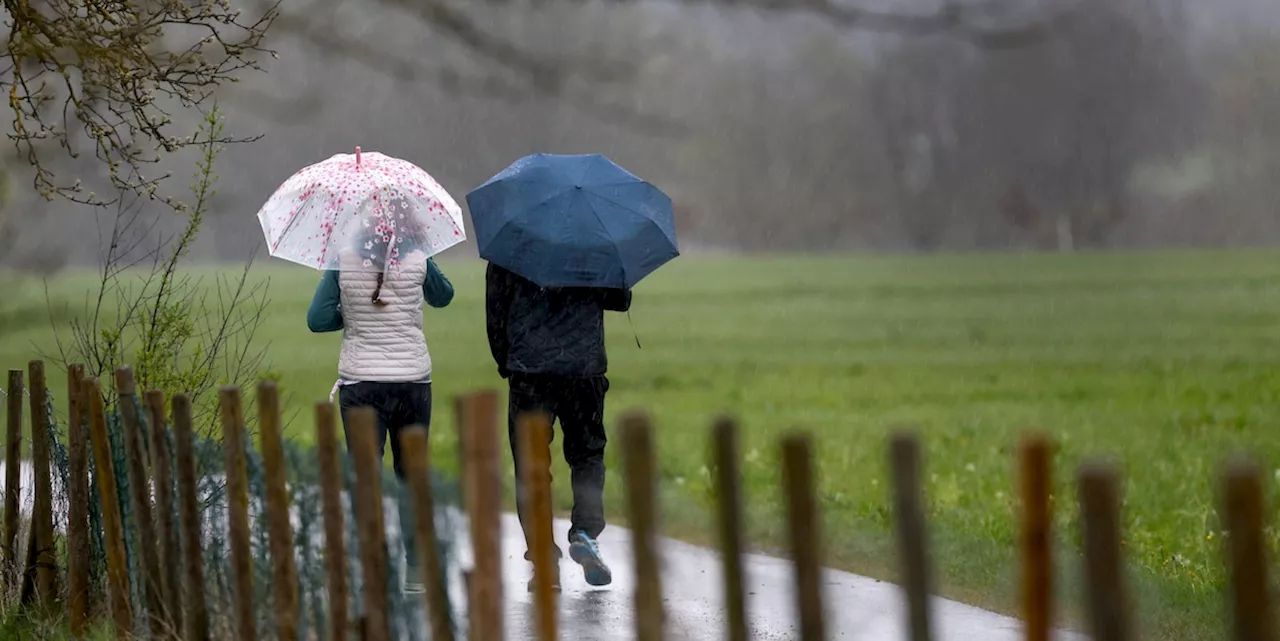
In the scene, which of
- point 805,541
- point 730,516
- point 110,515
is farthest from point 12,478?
point 805,541

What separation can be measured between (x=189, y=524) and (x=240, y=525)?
332mm

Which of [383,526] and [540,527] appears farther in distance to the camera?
[383,526]

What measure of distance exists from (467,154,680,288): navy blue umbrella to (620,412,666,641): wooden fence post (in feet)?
9.93

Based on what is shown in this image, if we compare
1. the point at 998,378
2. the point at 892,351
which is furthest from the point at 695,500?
the point at 892,351

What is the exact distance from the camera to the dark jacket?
6012 millimetres

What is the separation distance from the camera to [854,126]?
194ft

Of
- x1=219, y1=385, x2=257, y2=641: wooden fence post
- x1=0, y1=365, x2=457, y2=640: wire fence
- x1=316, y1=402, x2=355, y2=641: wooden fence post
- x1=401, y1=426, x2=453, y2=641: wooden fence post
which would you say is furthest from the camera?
x1=219, y1=385, x2=257, y2=641: wooden fence post

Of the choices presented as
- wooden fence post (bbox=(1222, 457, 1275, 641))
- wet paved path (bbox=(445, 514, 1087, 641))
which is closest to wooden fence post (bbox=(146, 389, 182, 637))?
wet paved path (bbox=(445, 514, 1087, 641))

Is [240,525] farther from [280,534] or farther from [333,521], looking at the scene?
[333,521]

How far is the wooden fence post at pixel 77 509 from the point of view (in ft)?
17.4

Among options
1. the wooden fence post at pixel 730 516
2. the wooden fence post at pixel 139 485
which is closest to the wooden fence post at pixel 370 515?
the wooden fence post at pixel 730 516

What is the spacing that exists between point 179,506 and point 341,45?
1371 cm

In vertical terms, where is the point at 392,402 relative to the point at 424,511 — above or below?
above

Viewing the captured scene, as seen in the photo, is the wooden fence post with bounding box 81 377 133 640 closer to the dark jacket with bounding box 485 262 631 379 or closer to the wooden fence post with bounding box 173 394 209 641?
the wooden fence post with bounding box 173 394 209 641
